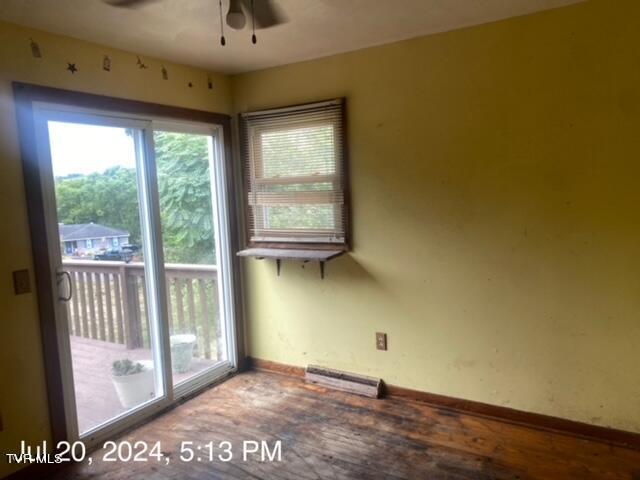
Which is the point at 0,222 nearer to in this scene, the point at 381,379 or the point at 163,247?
the point at 163,247

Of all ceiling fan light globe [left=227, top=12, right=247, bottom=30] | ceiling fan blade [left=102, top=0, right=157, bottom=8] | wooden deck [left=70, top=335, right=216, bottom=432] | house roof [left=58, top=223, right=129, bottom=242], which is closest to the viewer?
ceiling fan light globe [left=227, top=12, right=247, bottom=30]

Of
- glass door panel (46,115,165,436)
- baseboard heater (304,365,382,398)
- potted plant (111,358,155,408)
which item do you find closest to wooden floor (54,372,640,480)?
baseboard heater (304,365,382,398)

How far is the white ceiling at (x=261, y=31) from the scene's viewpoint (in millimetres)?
2100

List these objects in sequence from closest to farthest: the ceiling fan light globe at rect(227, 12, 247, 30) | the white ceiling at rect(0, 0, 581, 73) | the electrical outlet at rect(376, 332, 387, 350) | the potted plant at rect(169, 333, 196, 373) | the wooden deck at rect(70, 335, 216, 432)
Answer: the ceiling fan light globe at rect(227, 12, 247, 30)
the white ceiling at rect(0, 0, 581, 73)
the wooden deck at rect(70, 335, 216, 432)
the electrical outlet at rect(376, 332, 387, 350)
the potted plant at rect(169, 333, 196, 373)

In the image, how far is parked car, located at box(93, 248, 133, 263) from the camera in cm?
264

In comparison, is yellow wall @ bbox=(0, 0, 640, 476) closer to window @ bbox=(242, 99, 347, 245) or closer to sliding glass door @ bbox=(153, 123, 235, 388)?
window @ bbox=(242, 99, 347, 245)

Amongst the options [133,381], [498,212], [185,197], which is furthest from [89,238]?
[498,212]

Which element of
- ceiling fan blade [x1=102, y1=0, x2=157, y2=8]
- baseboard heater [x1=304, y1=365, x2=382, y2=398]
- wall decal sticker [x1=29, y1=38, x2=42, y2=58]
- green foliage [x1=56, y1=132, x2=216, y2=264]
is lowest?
baseboard heater [x1=304, y1=365, x2=382, y2=398]

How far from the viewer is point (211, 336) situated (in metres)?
3.45

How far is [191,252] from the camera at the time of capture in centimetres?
324

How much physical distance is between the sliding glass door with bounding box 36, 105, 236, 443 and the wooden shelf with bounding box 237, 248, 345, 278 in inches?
13.5

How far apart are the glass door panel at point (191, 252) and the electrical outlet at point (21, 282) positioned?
87cm

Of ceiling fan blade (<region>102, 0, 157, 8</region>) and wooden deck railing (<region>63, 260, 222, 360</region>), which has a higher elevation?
ceiling fan blade (<region>102, 0, 157, 8</region>)

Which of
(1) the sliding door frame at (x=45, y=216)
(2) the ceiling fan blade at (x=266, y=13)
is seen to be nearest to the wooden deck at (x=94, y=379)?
(1) the sliding door frame at (x=45, y=216)
